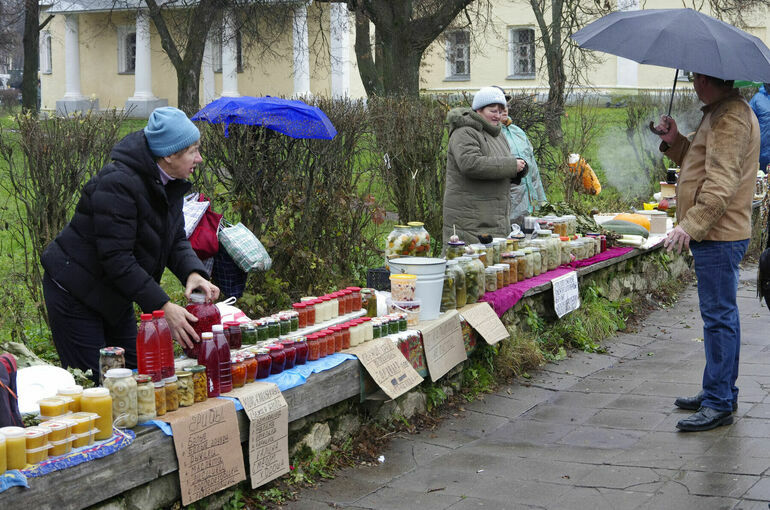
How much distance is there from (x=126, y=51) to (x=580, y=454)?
3410 centimetres

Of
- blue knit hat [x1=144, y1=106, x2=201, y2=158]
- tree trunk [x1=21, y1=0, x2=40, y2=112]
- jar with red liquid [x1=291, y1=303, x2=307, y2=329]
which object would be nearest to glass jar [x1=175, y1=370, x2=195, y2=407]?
blue knit hat [x1=144, y1=106, x2=201, y2=158]

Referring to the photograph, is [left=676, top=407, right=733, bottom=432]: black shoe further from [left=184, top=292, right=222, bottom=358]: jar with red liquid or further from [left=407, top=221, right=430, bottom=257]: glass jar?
[left=184, top=292, right=222, bottom=358]: jar with red liquid

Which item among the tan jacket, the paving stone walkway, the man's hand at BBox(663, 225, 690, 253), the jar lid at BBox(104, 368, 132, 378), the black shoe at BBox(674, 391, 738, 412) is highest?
the tan jacket

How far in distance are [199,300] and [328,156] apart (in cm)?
339

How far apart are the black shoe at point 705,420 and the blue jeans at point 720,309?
0.13 ft

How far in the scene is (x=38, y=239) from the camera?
6473 mm

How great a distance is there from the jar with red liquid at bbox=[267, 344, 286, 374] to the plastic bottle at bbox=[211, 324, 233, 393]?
1.16 ft

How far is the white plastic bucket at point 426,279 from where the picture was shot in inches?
235

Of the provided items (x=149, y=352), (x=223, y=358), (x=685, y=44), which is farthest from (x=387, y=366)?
(x=685, y=44)

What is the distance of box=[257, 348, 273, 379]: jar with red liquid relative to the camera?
454cm

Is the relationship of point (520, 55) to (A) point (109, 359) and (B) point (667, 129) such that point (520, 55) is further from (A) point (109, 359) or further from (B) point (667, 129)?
(A) point (109, 359)

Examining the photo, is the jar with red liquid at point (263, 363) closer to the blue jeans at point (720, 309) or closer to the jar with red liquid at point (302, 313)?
the jar with red liquid at point (302, 313)

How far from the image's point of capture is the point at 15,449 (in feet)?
10.6

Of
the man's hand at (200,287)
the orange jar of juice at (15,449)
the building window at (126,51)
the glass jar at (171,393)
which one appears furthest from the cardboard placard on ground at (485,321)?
the building window at (126,51)
